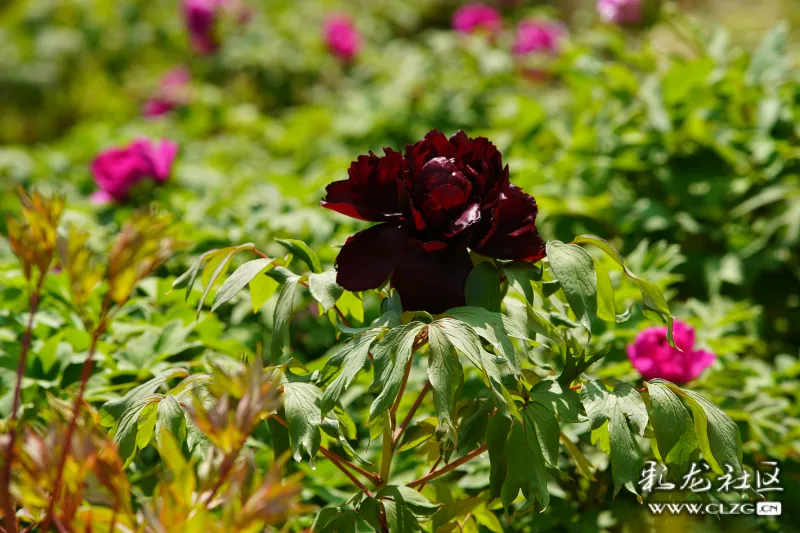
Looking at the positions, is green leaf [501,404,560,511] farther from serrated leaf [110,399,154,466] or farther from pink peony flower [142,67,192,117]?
pink peony flower [142,67,192,117]

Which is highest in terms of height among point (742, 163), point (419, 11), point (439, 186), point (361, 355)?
point (439, 186)

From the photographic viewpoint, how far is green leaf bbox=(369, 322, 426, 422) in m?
1.08

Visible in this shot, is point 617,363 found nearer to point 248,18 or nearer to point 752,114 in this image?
point 752,114

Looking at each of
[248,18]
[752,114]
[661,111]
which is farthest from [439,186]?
[248,18]

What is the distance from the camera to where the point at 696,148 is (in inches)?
107

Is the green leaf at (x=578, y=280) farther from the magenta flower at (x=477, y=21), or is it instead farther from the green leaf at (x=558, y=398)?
the magenta flower at (x=477, y=21)

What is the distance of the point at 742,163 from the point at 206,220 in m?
1.71

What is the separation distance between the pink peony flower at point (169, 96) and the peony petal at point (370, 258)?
362 cm

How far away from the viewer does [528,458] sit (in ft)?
3.84

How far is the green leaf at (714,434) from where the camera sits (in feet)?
3.88

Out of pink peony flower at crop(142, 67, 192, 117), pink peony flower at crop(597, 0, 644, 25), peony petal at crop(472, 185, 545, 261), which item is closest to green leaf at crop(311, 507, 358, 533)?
peony petal at crop(472, 185, 545, 261)

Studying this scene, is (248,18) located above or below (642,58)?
below

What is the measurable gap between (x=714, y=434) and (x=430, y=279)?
0.47 meters

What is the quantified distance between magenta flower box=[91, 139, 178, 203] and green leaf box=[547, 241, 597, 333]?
74.0 inches
